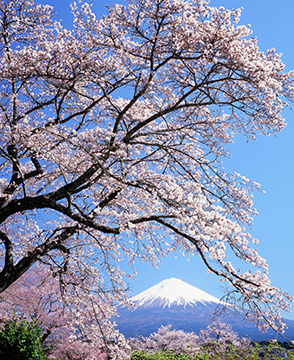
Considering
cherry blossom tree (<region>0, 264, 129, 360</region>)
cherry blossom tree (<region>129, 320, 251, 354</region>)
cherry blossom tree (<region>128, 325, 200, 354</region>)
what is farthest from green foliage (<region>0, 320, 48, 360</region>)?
cherry blossom tree (<region>128, 325, 200, 354</region>)

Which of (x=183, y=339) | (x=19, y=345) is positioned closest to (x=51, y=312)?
(x=19, y=345)

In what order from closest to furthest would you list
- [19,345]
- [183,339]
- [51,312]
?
[19,345]
[51,312]
[183,339]

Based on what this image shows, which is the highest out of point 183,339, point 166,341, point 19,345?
point 183,339

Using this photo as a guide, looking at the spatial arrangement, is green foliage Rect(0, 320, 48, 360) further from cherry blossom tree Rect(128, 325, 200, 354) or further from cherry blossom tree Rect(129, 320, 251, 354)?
cherry blossom tree Rect(128, 325, 200, 354)

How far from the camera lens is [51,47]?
5.97 metres

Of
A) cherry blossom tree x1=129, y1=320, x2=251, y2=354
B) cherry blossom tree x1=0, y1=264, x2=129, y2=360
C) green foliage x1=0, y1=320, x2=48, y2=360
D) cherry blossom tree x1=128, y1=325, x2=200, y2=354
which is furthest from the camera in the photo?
cherry blossom tree x1=128, y1=325, x2=200, y2=354

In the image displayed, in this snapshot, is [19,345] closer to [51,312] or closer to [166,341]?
[51,312]

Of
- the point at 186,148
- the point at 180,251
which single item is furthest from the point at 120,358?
the point at 186,148

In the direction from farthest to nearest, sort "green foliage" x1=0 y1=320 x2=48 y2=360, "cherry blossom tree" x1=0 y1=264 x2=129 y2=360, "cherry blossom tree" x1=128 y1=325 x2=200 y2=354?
"cherry blossom tree" x1=128 y1=325 x2=200 y2=354 < "cherry blossom tree" x1=0 y1=264 x2=129 y2=360 < "green foliage" x1=0 y1=320 x2=48 y2=360

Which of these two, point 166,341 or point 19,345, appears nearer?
point 19,345

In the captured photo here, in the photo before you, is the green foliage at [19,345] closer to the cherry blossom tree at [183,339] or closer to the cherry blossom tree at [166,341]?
the cherry blossom tree at [183,339]

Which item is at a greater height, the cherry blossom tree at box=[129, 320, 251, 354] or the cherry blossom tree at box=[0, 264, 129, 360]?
the cherry blossom tree at box=[129, 320, 251, 354]

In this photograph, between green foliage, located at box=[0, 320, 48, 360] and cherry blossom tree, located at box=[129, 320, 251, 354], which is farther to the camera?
cherry blossom tree, located at box=[129, 320, 251, 354]

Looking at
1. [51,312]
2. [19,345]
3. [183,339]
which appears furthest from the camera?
[183,339]
